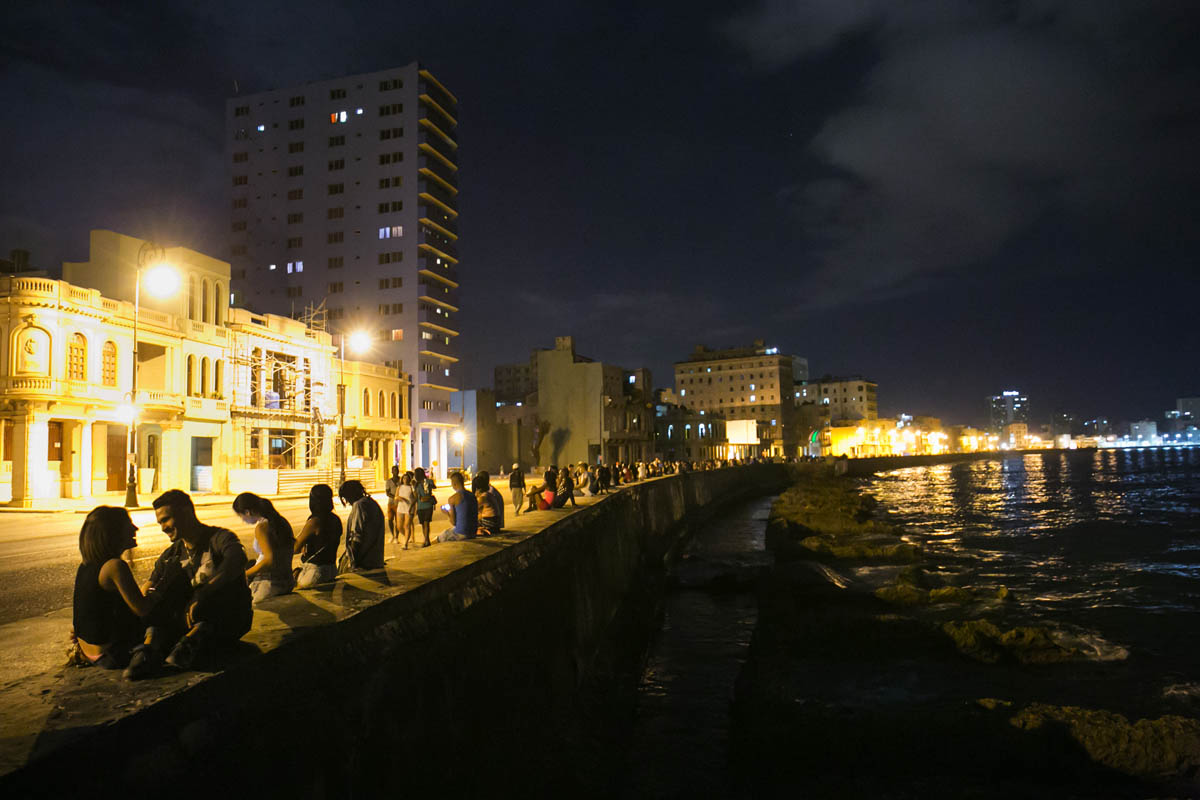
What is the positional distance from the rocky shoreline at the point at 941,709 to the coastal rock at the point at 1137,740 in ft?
0.06

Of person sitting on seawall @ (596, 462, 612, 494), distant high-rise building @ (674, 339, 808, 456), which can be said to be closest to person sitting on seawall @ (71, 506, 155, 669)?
person sitting on seawall @ (596, 462, 612, 494)

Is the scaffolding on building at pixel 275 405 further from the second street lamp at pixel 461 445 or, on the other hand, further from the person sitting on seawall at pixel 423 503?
the person sitting on seawall at pixel 423 503

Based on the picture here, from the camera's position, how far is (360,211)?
7231cm

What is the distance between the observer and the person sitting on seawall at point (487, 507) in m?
14.5

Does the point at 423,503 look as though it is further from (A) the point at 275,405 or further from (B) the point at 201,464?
(A) the point at 275,405

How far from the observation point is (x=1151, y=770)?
9.52 m

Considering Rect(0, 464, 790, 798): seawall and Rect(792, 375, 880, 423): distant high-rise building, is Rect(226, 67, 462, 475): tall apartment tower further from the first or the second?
Rect(792, 375, 880, 423): distant high-rise building

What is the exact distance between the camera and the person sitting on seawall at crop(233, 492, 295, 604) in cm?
760

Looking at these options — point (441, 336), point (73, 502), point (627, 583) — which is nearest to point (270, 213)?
point (441, 336)

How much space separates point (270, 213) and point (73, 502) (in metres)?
54.4

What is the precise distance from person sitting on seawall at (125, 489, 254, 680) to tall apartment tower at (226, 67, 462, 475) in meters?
60.5

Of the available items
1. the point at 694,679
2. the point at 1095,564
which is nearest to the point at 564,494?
the point at 694,679

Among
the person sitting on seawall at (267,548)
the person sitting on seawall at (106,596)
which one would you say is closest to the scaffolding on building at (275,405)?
the person sitting on seawall at (267,548)

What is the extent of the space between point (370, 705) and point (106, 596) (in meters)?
2.22
